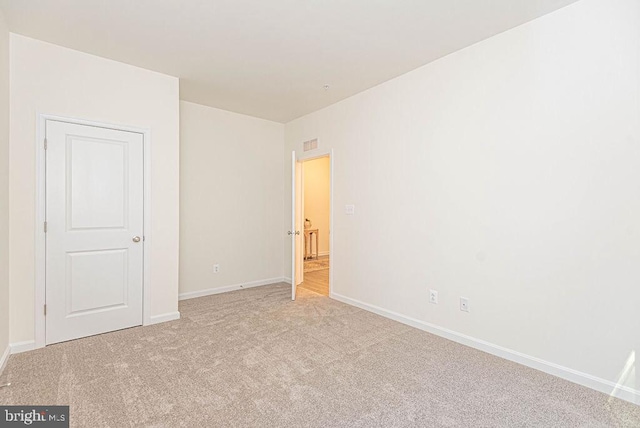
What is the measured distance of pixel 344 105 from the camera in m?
4.27

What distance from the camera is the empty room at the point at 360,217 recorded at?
6.91ft

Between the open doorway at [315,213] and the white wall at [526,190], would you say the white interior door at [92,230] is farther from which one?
the open doorway at [315,213]

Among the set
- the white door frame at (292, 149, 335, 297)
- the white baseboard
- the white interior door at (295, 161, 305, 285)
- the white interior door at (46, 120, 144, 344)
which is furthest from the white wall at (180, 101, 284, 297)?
the white baseboard

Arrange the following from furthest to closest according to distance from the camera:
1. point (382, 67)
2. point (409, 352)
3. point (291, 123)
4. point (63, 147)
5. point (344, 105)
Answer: point (291, 123), point (344, 105), point (382, 67), point (63, 147), point (409, 352)

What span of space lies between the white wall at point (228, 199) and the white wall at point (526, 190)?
86.3 inches

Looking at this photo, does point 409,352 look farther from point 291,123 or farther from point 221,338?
point 291,123

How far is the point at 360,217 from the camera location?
4059 millimetres

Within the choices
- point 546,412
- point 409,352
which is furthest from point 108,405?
point 546,412

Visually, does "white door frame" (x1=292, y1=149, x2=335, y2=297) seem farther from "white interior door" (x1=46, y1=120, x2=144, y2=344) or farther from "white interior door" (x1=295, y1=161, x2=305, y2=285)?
"white interior door" (x1=46, y1=120, x2=144, y2=344)

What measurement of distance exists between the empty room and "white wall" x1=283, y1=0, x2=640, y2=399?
0.05ft

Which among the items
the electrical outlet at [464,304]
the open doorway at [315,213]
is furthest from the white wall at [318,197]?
the electrical outlet at [464,304]

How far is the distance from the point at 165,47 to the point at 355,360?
129 inches

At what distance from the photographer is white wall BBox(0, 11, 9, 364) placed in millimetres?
2498

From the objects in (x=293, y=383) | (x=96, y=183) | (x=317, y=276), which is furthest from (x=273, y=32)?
(x=317, y=276)
